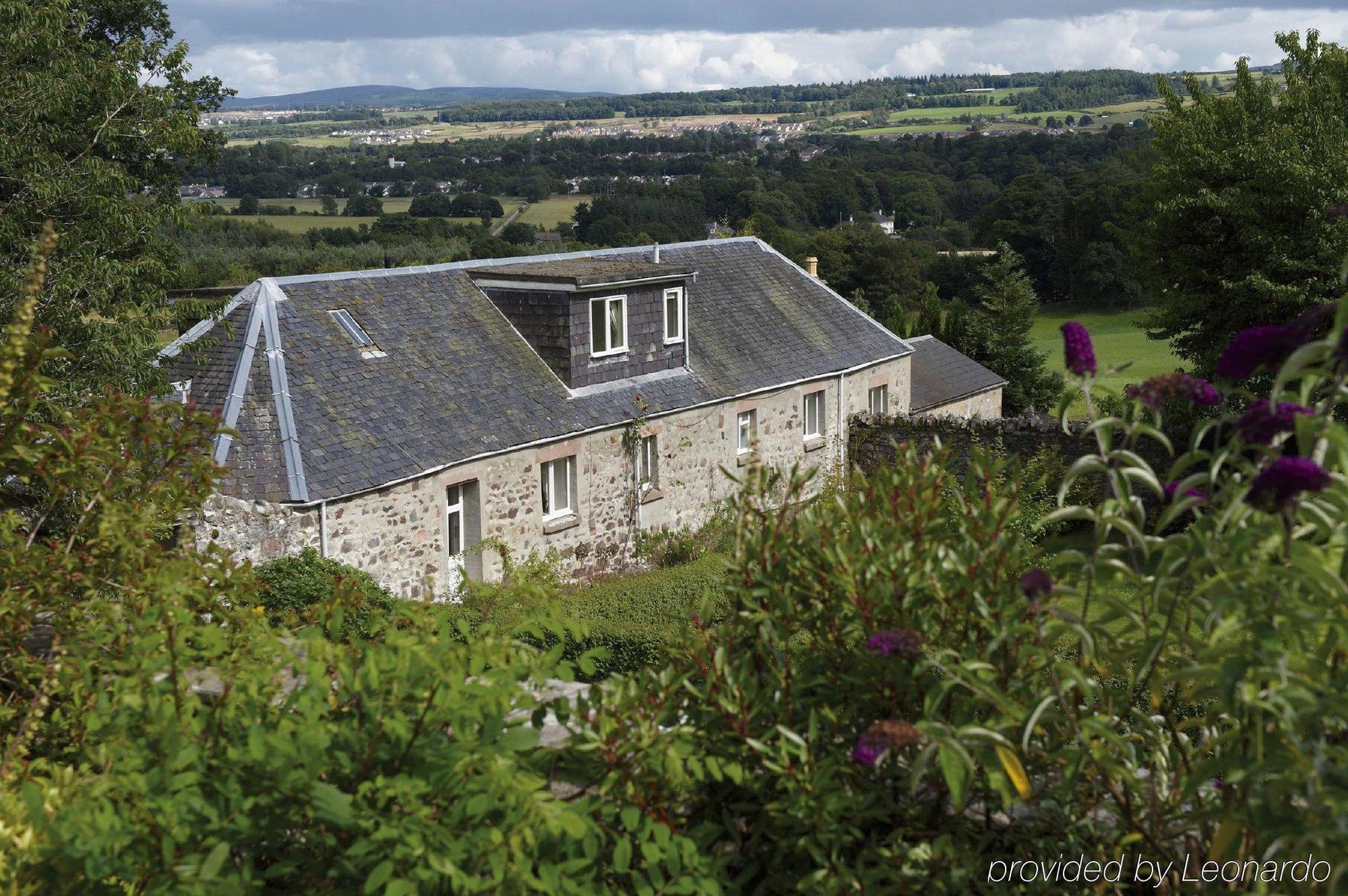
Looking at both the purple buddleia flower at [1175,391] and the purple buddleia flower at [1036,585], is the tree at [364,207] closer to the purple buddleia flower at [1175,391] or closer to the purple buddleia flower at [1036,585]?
the purple buddleia flower at [1175,391]

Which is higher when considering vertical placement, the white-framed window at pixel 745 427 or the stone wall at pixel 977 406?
the white-framed window at pixel 745 427

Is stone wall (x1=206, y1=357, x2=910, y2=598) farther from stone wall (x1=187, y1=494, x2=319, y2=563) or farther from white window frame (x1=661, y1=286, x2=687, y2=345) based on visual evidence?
white window frame (x1=661, y1=286, x2=687, y2=345)

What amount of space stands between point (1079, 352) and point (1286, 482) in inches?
41.5

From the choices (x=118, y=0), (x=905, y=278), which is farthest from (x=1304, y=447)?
(x=905, y=278)

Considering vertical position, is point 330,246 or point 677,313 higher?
point 677,313

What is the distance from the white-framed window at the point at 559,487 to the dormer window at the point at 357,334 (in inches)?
128

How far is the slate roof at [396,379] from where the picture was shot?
16.1 m

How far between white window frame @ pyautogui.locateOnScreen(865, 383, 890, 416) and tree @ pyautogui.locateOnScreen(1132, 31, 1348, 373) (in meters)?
6.36

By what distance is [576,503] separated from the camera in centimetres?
1989

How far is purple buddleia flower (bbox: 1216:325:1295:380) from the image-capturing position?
3779 millimetres

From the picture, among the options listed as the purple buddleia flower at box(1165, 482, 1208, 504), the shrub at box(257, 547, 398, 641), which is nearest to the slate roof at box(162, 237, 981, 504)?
the shrub at box(257, 547, 398, 641)

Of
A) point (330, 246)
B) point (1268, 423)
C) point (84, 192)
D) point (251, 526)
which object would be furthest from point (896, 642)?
point (330, 246)

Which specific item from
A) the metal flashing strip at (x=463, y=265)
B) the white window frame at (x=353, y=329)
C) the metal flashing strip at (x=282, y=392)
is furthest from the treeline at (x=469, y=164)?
the metal flashing strip at (x=282, y=392)

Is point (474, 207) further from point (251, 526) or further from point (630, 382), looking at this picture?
point (251, 526)
